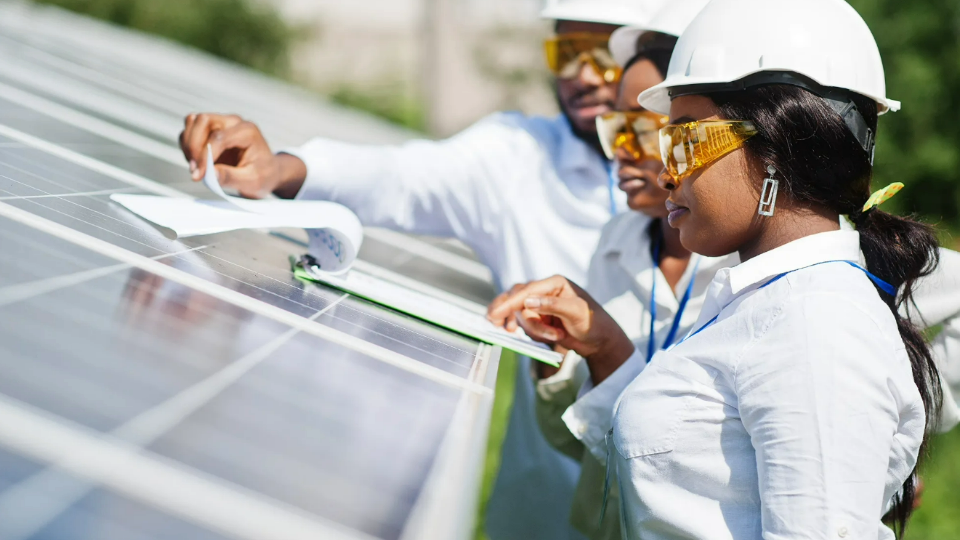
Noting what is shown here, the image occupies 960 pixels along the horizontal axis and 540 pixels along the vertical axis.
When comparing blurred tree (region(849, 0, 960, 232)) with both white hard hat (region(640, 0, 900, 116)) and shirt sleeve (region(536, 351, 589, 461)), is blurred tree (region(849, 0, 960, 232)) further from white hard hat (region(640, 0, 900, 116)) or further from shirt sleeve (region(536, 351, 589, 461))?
white hard hat (region(640, 0, 900, 116))

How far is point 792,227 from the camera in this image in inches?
76.9

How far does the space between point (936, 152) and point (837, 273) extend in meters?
14.9

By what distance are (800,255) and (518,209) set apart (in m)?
1.61

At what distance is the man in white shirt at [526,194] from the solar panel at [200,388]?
24.9 inches

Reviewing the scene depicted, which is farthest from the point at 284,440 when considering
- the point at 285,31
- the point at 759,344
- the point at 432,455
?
the point at 285,31

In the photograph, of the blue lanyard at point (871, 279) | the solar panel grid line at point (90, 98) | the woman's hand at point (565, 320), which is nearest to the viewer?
the blue lanyard at point (871, 279)

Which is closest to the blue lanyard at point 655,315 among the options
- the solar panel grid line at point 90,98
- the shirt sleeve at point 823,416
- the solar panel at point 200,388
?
the solar panel at point 200,388

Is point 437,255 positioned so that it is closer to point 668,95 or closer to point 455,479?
point 668,95

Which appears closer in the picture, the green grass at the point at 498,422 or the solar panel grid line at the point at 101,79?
the solar panel grid line at the point at 101,79

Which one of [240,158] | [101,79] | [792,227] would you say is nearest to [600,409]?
[792,227]

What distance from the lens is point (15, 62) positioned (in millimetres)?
4336

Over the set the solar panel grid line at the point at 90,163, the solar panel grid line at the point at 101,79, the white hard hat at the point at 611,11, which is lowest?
the solar panel grid line at the point at 90,163

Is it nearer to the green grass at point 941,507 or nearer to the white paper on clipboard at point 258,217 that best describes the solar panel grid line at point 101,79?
the white paper on clipboard at point 258,217

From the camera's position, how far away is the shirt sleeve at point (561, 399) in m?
2.87
